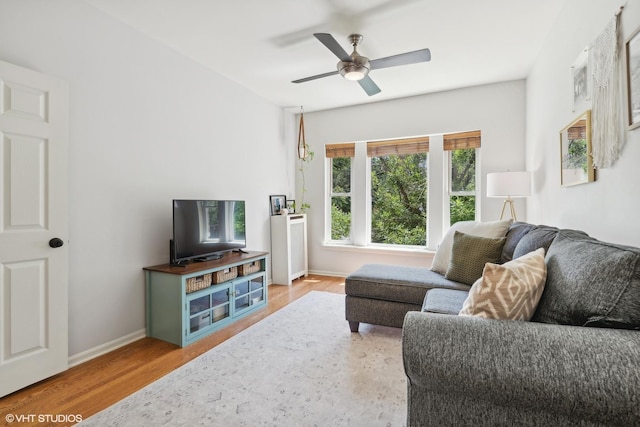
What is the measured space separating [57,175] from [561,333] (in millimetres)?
2739

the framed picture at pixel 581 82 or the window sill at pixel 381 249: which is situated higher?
the framed picture at pixel 581 82

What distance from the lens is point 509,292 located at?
1101 millimetres

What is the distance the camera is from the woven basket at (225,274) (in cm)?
281

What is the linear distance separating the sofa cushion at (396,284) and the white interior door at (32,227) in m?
2.10

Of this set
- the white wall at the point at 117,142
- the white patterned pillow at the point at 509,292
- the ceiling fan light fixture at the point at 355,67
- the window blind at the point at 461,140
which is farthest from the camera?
the window blind at the point at 461,140

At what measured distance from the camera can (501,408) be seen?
36.2 inches

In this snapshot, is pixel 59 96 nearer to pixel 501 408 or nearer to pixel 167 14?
pixel 167 14

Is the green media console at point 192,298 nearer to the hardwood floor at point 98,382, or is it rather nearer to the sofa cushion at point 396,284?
the hardwood floor at point 98,382

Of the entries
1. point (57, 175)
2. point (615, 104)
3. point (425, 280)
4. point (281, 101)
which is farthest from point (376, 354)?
point (281, 101)

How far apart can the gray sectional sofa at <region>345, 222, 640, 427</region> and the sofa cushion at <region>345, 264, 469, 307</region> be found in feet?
4.05

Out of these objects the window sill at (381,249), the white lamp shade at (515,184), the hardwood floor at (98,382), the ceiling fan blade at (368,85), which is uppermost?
the ceiling fan blade at (368,85)

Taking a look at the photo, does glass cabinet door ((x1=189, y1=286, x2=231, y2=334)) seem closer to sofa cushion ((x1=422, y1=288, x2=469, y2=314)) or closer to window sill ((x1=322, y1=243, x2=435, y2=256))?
sofa cushion ((x1=422, y1=288, x2=469, y2=314))

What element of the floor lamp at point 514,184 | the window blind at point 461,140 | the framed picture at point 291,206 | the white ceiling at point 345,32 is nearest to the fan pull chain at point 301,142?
the framed picture at point 291,206

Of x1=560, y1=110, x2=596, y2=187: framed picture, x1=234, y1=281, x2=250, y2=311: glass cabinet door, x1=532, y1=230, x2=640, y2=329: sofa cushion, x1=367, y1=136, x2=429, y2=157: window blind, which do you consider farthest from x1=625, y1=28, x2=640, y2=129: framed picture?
x1=234, y1=281, x2=250, y2=311: glass cabinet door
